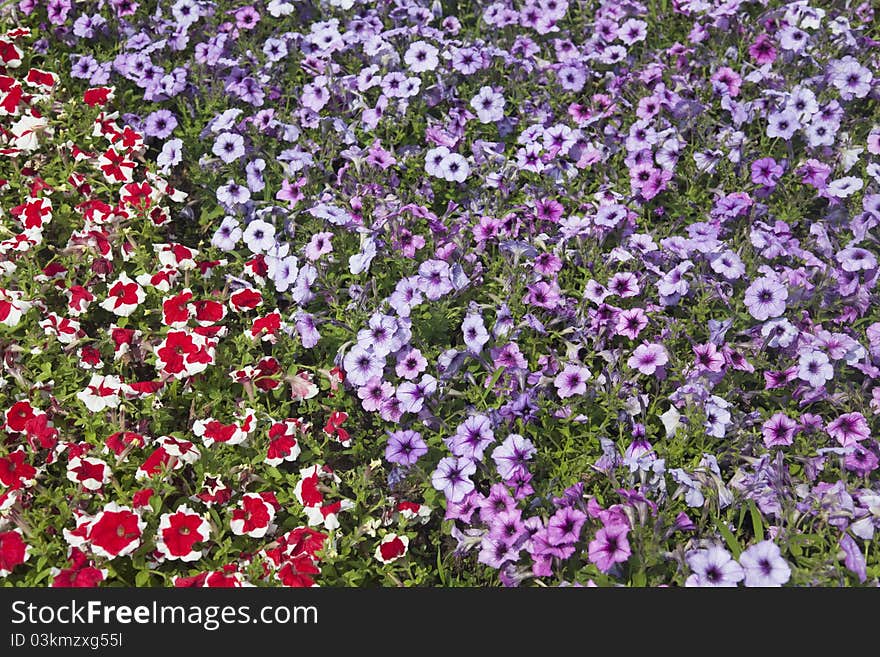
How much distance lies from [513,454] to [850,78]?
342 centimetres

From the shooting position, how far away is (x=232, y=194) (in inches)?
201

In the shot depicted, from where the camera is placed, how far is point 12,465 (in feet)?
12.5

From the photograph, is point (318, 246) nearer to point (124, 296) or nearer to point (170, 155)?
point (124, 296)

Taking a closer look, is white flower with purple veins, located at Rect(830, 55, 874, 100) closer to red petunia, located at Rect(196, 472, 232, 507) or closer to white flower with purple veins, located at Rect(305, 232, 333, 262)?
white flower with purple veins, located at Rect(305, 232, 333, 262)

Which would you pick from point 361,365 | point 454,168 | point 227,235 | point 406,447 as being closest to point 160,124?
point 227,235

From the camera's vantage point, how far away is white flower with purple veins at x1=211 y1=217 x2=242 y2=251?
493cm

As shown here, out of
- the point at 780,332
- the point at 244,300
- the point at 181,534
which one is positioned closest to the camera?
the point at 181,534

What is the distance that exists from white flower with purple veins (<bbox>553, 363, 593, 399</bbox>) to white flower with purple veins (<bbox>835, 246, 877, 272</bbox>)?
143 cm

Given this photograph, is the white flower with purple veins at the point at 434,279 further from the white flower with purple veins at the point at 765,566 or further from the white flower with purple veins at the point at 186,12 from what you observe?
the white flower with purple veins at the point at 186,12

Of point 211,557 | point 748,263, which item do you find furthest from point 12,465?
point 748,263

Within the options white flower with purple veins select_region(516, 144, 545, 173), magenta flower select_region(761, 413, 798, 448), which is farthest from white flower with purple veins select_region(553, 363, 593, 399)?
white flower with purple veins select_region(516, 144, 545, 173)

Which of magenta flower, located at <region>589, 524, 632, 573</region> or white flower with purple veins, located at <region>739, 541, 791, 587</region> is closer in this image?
white flower with purple veins, located at <region>739, 541, 791, 587</region>

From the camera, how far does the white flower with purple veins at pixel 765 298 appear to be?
14.1ft

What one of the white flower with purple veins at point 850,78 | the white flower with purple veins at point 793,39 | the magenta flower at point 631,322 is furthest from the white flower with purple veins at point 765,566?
the white flower with purple veins at point 793,39
